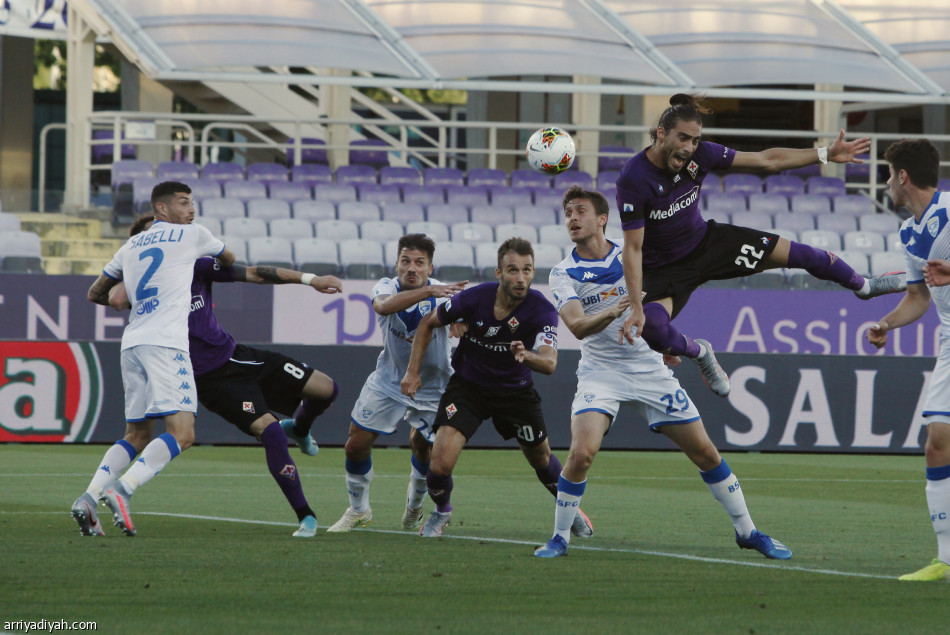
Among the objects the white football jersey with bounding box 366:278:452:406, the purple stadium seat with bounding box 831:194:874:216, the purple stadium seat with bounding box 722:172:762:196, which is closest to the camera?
the white football jersey with bounding box 366:278:452:406

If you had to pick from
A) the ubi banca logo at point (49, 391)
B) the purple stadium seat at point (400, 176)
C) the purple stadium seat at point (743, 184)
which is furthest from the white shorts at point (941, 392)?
the purple stadium seat at point (743, 184)

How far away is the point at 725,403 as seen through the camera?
1584 centimetres

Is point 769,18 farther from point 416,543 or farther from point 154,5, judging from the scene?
point 416,543

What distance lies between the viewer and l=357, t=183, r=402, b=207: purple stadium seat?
20641 mm

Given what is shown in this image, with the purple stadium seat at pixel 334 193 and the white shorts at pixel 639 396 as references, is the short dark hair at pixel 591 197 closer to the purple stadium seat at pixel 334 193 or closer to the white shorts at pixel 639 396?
the white shorts at pixel 639 396

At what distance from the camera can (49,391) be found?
15.1 meters

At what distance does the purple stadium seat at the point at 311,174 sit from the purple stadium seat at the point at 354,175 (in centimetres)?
20

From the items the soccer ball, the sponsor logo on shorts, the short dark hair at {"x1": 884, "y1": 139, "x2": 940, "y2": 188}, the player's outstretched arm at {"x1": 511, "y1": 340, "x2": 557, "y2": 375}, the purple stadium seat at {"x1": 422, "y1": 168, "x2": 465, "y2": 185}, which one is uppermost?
the purple stadium seat at {"x1": 422, "y1": 168, "x2": 465, "y2": 185}

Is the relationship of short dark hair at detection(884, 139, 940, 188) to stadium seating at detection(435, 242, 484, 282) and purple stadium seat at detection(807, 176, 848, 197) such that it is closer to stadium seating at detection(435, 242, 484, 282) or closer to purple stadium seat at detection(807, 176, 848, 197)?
stadium seating at detection(435, 242, 484, 282)


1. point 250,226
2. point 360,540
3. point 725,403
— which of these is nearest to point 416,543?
point 360,540

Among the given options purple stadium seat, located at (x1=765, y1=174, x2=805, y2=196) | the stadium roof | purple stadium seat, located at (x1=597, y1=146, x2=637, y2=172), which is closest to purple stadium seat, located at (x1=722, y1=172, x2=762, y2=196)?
purple stadium seat, located at (x1=765, y1=174, x2=805, y2=196)

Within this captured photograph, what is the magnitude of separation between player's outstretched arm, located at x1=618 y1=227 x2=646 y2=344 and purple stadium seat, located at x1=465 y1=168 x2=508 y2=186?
49.5 ft

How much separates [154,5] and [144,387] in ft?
51.9

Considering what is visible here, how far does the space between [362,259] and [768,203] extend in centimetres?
746
